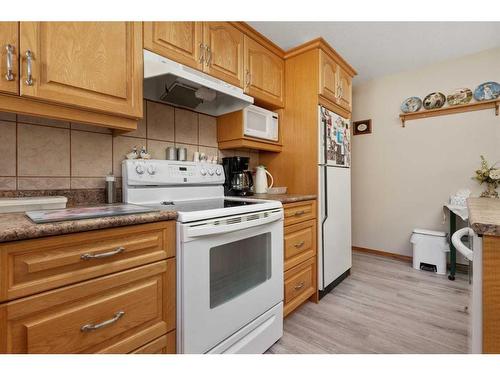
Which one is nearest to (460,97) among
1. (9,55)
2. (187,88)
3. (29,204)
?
(187,88)

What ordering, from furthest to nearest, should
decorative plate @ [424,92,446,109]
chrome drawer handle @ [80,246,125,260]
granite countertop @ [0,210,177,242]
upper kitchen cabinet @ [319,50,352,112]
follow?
1. decorative plate @ [424,92,446,109]
2. upper kitchen cabinet @ [319,50,352,112]
3. chrome drawer handle @ [80,246,125,260]
4. granite countertop @ [0,210,177,242]

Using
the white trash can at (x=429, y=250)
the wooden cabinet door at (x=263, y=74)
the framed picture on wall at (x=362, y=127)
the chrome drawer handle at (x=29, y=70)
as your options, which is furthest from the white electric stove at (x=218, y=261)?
the framed picture on wall at (x=362, y=127)

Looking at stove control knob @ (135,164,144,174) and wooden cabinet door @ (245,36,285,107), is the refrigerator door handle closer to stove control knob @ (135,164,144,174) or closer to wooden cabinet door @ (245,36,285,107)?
wooden cabinet door @ (245,36,285,107)

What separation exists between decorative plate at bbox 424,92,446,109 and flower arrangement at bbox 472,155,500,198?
721 millimetres

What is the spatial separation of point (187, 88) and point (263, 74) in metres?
0.81

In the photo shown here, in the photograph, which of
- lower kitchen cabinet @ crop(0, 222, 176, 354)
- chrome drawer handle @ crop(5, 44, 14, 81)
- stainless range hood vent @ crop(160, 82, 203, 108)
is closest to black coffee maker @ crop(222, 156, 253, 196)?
stainless range hood vent @ crop(160, 82, 203, 108)

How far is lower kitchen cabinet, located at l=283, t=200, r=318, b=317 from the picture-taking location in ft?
5.46

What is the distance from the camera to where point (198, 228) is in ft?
3.33

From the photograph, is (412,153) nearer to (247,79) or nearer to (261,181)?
(261,181)

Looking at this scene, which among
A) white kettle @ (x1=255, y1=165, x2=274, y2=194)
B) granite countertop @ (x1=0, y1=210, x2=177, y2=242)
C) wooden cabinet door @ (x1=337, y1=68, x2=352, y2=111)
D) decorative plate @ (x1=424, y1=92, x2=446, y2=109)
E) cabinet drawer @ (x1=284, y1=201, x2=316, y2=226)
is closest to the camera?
granite countertop @ (x1=0, y1=210, x2=177, y2=242)

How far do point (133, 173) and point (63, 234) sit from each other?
69 centimetres

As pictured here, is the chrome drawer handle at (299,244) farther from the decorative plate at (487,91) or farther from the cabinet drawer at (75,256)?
the decorative plate at (487,91)

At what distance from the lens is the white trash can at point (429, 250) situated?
2500 mm
